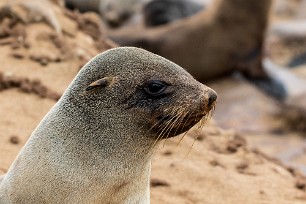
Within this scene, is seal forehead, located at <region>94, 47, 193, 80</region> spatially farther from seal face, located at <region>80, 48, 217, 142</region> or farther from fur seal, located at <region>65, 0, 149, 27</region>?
fur seal, located at <region>65, 0, 149, 27</region>

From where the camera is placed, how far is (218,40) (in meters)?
13.9

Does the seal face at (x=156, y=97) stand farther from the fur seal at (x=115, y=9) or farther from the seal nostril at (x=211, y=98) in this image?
the fur seal at (x=115, y=9)

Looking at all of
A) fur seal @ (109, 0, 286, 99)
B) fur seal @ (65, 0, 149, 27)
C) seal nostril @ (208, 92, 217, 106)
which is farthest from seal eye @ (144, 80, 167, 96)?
fur seal @ (65, 0, 149, 27)

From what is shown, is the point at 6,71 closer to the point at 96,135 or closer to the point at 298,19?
the point at 96,135

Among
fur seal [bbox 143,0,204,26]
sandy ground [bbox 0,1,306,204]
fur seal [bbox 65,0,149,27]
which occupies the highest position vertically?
sandy ground [bbox 0,1,306,204]

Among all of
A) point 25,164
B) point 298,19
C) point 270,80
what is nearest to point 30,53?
point 25,164

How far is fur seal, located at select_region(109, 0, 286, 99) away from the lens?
546 inches

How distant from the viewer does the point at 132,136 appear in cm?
436

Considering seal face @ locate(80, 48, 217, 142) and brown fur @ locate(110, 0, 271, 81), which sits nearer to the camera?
seal face @ locate(80, 48, 217, 142)

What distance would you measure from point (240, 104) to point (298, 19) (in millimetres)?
8710

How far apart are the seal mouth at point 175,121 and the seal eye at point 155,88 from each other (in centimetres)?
12

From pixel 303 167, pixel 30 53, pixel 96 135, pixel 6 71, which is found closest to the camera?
pixel 96 135

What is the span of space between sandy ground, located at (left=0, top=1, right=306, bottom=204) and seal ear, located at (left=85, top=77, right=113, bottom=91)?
924 mm

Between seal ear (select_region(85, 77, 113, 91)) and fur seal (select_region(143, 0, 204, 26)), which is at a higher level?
seal ear (select_region(85, 77, 113, 91))
